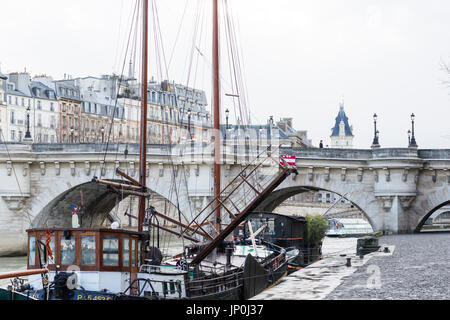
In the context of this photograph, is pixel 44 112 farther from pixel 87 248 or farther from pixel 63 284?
pixel 63 284

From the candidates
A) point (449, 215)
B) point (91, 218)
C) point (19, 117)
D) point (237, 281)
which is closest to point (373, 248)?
point (237, 281)

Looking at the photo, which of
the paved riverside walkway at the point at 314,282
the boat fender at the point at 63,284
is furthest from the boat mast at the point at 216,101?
the boat fender at the point at 63,284

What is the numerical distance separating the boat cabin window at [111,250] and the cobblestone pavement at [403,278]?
225 inches

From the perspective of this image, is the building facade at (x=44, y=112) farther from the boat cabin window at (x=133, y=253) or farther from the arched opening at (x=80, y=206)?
the boat cabin window at (x=133, y=253)

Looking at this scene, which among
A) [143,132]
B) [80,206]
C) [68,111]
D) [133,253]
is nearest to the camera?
[133,253]

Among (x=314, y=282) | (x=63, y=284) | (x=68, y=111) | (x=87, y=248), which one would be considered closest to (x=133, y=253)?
(x=87, y=248)

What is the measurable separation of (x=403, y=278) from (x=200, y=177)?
Answer: 24358mm

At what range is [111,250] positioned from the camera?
68.0ft

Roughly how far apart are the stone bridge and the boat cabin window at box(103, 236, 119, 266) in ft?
65.9

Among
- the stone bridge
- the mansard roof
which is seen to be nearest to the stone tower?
the mansard roof

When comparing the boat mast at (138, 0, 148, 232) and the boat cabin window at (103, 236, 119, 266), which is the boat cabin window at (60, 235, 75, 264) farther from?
the boat mast at (138, 0, 148, 232)

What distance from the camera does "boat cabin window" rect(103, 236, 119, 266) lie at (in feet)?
67.5

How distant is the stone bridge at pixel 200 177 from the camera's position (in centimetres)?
4372
